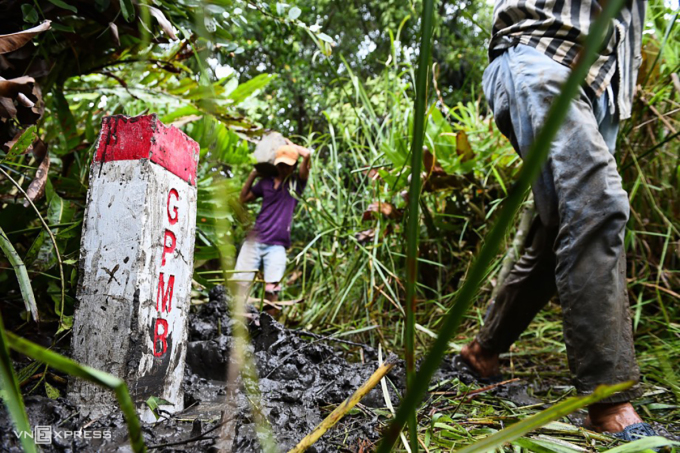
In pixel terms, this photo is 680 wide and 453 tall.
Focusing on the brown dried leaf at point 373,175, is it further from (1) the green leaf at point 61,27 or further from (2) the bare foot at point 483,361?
(1) the green leaf at point 61,27

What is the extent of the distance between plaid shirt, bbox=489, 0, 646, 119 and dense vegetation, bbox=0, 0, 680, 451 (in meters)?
0.21

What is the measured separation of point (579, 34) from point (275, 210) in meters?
2.31

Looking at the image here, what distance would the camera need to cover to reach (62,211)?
126 cm

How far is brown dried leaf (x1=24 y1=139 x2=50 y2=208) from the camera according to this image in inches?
43.2

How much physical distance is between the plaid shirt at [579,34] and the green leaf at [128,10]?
109 cm

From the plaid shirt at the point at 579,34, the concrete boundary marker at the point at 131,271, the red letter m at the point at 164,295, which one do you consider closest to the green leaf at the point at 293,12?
the plaid shirt at the point at 579,34

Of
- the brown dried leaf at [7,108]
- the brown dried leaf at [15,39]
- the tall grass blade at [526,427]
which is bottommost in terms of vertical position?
the tall grass blade at [526,427]

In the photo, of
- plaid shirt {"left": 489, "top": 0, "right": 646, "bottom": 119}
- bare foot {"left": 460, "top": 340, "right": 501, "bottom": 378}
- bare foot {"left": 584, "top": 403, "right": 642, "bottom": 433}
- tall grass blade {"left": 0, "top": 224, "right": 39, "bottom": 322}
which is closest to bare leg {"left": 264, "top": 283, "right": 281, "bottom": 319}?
bare foot {"left": 460, "top": 340, "right": 501, "bottom": 378}

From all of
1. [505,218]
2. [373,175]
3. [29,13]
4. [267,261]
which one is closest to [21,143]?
[29,13]

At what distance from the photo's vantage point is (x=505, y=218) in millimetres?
241

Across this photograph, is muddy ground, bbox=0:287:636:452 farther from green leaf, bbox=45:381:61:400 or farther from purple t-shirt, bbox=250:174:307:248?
purple t-shirt, bbox=250:174:307:248

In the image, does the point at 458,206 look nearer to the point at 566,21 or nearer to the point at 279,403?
Result: the point at 566,21

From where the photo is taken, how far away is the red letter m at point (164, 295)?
1008 mm

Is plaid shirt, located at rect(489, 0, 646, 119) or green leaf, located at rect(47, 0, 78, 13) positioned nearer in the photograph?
green leaf, located at rect(47, 0, 78, 13)
